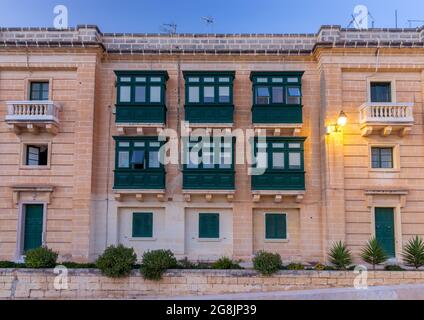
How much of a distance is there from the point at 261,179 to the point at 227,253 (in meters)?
4.03

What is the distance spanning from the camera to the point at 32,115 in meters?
21.1

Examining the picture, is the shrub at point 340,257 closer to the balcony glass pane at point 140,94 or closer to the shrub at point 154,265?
the shrub at point 154,265

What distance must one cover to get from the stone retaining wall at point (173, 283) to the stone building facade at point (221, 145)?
384 centimetres

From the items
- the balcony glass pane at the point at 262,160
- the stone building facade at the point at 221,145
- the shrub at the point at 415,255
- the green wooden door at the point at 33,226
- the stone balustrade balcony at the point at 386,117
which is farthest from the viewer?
the balcony glass pane at the point at 262,160

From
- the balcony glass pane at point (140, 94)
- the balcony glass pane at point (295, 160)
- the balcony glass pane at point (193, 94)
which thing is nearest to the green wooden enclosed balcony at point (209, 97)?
the balcony glass pane at point (193, 94)

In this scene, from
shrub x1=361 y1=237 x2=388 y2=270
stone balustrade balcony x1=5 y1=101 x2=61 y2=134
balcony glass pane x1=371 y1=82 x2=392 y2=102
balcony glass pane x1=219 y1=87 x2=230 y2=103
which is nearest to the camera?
shrub x1=361 y1=237 x2=388 y2=270

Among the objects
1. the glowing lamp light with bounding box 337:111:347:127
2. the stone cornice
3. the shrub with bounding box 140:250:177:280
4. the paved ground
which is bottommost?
the paved ground

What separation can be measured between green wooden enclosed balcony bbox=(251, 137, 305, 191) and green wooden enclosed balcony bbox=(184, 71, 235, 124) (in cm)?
232

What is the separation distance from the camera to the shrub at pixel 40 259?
17406 mm

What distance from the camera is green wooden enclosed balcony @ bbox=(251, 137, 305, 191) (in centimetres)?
2136

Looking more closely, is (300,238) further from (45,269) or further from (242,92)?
(45,269)

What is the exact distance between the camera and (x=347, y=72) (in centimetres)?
2212

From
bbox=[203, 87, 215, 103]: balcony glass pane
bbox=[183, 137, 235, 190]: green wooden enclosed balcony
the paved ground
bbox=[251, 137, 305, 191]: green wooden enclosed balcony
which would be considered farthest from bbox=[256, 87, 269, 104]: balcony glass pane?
the paved ground

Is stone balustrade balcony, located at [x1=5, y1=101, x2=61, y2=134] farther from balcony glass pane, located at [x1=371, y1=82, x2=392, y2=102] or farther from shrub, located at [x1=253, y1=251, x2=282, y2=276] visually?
balcony glass pane, located at [x1=371, y1=82, x2=392, y2=102]
